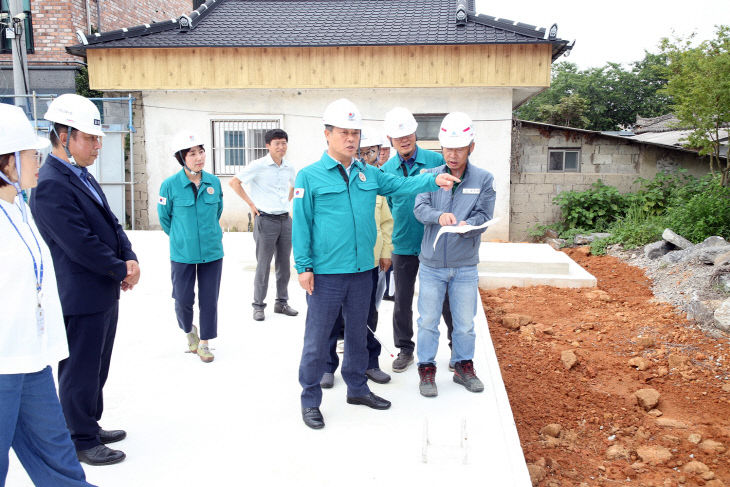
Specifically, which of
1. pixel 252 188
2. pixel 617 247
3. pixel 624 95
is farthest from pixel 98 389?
pixel 624 95

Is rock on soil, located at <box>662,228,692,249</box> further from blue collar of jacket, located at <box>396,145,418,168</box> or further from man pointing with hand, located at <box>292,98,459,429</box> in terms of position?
man pointing with hand, located at <box>292,98,459,429</box>

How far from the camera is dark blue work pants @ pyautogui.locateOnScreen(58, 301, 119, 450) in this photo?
2826 millimetres

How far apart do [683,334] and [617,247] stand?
15.3ft

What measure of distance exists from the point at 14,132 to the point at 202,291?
252 centimetres

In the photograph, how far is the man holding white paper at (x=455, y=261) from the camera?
3.73m

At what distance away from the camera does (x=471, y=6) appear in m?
13.7

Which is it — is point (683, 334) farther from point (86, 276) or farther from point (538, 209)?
point (538, 209)

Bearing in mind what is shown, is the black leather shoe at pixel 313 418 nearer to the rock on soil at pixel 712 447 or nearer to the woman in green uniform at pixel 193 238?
the woman in green uniform at pixel 193 238

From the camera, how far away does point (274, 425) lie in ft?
10.8

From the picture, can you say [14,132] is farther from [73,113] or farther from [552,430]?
[552,430]

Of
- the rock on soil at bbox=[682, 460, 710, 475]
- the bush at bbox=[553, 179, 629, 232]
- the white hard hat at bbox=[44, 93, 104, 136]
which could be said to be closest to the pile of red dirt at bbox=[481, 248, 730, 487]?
the rock on soil at bbox=[682, 460, 710, 475]

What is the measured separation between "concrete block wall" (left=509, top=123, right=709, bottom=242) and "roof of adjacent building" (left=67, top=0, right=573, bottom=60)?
1812 mm

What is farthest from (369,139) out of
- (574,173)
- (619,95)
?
(619,95)

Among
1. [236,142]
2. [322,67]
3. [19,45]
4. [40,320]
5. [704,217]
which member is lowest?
[704,217]
